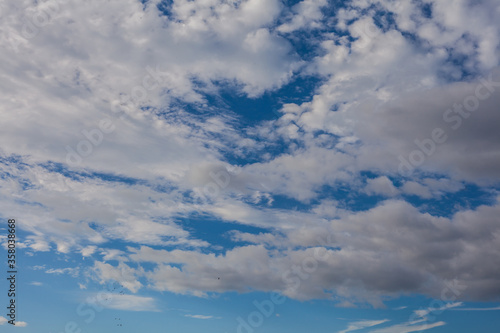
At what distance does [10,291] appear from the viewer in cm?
11806

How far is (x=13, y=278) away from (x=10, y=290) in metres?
4.74

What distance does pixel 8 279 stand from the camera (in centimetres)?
11788

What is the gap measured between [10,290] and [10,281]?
11.9 feet

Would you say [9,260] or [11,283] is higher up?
[9,260]

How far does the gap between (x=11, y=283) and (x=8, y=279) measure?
77.3 inches

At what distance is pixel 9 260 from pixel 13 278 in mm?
8119

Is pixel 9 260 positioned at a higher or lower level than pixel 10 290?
higher

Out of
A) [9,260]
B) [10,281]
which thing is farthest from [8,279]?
[9,260]

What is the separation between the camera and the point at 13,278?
388ft

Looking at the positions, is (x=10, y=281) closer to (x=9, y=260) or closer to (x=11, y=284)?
(x=11, y=284)

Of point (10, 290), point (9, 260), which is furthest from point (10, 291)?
point (9, 260)

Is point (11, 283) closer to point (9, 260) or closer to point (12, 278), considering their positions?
point (12, 278)

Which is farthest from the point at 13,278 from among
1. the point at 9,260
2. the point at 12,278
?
the point at 9,260

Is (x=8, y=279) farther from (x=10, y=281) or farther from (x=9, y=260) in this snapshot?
(x=9, y=260)
